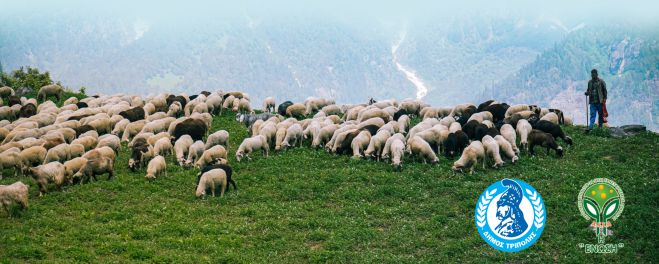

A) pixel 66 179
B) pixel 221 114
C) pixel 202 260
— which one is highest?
pixel 221 114

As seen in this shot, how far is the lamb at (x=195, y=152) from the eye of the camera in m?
30.3

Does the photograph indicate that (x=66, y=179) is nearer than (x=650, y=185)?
No

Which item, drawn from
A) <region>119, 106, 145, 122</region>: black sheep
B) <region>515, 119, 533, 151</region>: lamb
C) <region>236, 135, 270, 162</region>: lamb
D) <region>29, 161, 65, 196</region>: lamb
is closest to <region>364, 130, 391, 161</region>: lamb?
<region>236, 135, 270, 162</region>: lamb

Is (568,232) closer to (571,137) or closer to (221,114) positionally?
(571,137)

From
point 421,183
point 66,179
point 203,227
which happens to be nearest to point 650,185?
point 421,183

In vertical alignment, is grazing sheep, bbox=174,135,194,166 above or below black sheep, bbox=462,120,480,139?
below

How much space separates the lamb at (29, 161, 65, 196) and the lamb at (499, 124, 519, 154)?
720 inches

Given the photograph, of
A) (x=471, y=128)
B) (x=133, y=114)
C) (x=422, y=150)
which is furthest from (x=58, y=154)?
(x=471, y=128)

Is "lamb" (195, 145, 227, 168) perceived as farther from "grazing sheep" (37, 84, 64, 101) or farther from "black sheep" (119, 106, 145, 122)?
"grazing sheep" (37, 84, 64, 101)

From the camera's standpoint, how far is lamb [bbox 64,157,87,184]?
26812 millimetres

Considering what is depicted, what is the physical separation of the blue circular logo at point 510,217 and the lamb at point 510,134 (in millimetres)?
6780

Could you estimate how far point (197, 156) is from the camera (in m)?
30.8

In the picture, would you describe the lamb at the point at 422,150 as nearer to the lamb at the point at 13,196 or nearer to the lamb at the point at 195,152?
the lamb at the point at 195,152

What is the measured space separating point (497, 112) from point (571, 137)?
4.61 meters
